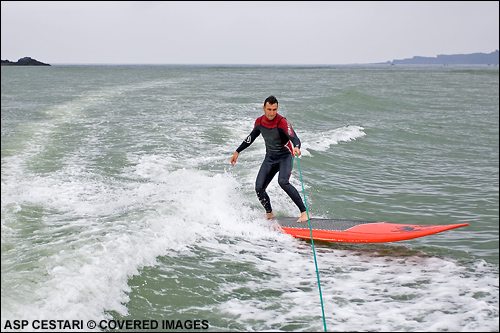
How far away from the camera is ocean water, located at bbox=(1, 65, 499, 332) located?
4348 millimetres

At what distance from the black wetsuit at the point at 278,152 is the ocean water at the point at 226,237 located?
2.24 feet

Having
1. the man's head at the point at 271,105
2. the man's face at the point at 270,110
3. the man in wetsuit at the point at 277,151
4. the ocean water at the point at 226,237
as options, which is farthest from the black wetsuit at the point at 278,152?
the ocean water at the point at 226,237

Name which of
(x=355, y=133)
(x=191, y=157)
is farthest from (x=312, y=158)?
(x=355, y=133)

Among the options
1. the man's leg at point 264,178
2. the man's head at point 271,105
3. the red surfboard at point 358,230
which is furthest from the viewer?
the man's leg at point 264,178

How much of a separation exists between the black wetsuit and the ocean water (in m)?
0.68

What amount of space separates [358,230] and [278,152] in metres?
1.72

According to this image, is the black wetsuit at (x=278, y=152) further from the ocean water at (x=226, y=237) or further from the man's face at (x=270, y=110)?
the ocean water at (x=226, y=237)

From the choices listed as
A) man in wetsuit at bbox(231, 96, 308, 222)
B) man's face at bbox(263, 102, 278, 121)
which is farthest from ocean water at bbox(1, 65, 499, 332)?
man's face at bbox(263, 102, 278, 121)

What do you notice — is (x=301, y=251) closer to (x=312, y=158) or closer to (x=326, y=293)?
(x=326, y=293)

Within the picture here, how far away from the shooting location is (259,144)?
13414 mm

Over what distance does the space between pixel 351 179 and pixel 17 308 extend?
7733 millimetres

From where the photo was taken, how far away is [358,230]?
6656mm

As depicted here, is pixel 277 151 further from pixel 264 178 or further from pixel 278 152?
pixel 264 178

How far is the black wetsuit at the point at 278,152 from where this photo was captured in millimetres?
6867
